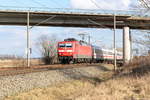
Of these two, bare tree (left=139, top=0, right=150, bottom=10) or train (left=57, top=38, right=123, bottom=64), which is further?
train (left=57, top=38, right=123, bottom=64)

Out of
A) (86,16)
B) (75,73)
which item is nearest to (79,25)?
(86,16)

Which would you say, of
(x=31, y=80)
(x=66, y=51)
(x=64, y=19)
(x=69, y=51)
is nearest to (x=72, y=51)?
(x=69, y=51)

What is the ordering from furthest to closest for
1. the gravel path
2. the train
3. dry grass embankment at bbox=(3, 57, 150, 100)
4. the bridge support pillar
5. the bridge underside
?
1. the bridge support pillar
2. the bridge underside
3. the train
4. the gravel path
5. dry grass embankment at bbox=(3, 57, 150, 100)

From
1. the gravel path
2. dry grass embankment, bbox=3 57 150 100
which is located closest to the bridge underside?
the gravel path

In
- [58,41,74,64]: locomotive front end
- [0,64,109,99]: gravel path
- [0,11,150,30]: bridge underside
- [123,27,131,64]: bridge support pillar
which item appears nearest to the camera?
[0,64,109,99]: gravel path

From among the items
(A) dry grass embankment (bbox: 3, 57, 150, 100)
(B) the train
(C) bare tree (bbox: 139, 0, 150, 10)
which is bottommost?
(A) dry grass embankment (bbox: 3, 57, 150, 100)

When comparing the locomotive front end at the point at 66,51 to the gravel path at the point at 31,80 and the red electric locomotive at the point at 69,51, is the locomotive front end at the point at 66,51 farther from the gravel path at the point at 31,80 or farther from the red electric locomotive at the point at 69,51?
the gravel path at the point at 31,80

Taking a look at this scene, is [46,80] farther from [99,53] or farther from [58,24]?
[99,53]

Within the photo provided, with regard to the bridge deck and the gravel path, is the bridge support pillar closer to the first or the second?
the bridge deck

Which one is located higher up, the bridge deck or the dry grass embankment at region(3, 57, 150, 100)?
the bridge deck

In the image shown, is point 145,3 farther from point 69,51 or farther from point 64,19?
point 64,19

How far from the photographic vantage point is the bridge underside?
148 ft

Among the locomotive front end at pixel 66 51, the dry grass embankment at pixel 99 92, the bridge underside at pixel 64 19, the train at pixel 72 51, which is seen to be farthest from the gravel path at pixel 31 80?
the bridge underside at pixel 64 19

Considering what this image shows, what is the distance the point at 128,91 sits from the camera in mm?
13195
